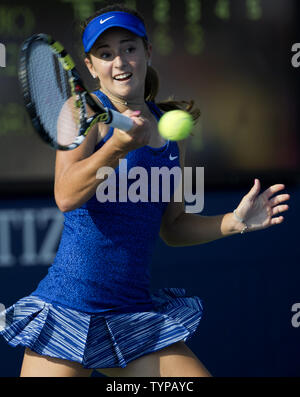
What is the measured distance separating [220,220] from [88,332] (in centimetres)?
58

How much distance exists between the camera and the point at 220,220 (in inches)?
102

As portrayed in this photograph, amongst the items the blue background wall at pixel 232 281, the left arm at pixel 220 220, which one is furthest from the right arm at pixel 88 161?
the blue background wall at pixel 232 281

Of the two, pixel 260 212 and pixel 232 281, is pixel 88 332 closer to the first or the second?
pixel 260 212

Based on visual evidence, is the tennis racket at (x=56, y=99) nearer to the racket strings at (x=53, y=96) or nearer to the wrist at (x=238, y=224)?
the racket strings at (x=53, y=96)

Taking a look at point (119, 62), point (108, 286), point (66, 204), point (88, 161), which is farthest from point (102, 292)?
point (119, 62)

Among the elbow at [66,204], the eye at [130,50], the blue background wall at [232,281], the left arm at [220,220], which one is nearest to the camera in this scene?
the elbow at [66,204]

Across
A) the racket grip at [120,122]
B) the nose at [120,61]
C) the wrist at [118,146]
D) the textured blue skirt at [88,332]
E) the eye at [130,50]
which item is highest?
the eye at [130,50]

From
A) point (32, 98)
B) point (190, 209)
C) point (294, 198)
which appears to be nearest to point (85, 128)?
point (32, 98)

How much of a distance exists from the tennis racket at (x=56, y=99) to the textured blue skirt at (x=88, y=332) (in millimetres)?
506

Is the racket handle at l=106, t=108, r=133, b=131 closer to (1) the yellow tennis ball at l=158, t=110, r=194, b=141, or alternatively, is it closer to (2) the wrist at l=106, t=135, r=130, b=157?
(2) the wrist at l=106, t=135, r=130, b=157

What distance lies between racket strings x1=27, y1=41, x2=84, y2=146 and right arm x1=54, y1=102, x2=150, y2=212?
71mm

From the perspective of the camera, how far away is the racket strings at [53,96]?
6.77ft
